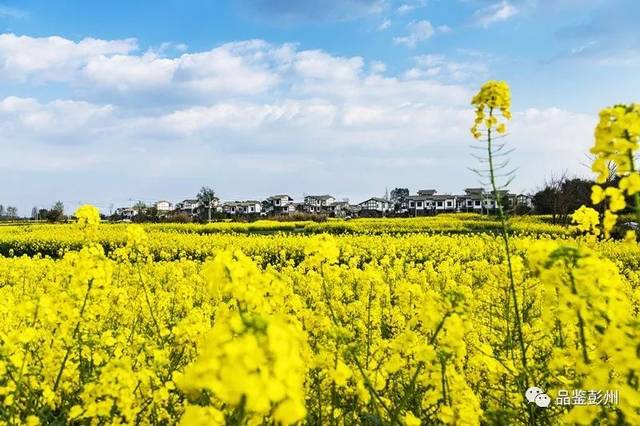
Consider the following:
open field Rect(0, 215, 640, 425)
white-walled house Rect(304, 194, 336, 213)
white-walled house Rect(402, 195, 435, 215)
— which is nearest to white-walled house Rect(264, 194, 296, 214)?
white-walled house Rect(304, 194, 336, 213)

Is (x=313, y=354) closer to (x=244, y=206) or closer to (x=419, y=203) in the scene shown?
(x=419, y=203)

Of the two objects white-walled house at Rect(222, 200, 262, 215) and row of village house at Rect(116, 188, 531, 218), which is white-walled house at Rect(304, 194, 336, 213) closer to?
row of village house at Rect(116, 188, 531, 218)

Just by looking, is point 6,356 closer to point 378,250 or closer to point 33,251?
point 378,250

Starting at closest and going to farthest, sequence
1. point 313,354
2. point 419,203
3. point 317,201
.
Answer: point 313,354 < point 419,203 < point 317,201

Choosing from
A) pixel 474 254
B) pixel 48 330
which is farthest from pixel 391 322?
pixel 474 254

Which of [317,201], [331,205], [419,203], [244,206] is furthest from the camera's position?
[317,201]

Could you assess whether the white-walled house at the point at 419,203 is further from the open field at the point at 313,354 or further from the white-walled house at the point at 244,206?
the open field at the point at 313,354

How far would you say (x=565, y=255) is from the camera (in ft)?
7.36

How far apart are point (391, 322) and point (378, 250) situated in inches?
262

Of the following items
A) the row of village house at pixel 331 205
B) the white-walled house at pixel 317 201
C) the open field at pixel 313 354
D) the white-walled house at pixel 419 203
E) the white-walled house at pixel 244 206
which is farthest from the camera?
the white-walled house at pixel 317 201

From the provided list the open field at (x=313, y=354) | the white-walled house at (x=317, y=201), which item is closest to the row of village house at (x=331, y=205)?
the white-walled house at (x=317, y=201)

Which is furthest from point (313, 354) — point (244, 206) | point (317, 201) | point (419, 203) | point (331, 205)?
point (317, 201)

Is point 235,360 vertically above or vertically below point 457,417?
above

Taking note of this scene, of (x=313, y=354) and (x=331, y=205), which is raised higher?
(x=331, y=205)
